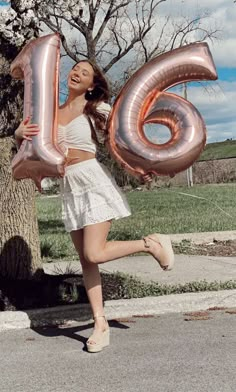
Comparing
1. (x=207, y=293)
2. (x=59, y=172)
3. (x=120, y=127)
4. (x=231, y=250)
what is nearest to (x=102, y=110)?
(x=120, y=127)

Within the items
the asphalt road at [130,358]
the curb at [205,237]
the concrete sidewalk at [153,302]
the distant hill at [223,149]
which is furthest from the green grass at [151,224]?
the distant hill at [223,149]

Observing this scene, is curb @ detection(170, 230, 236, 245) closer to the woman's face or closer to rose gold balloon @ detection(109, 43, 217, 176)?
rose gold balloon @ detection(109, 43, 217, 176)

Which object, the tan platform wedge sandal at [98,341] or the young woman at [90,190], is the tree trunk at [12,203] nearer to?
the young woman at [90,190]

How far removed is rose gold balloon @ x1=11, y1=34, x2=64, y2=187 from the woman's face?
0.40 feet

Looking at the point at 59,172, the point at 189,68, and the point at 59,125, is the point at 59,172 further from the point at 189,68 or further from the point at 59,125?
the point at 189,68

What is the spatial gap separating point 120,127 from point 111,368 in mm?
1575

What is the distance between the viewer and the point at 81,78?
464cm

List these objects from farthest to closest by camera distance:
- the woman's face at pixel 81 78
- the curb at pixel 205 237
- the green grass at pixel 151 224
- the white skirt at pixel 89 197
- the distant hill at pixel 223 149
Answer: the distant hill at pixel 223 149 → the curb at pixel 205 237 → the green grass at pixel 151 224 → the woman's face at pixel 81 78 → the white skirt at pixel 89 197

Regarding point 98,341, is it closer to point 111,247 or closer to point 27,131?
point 111,247

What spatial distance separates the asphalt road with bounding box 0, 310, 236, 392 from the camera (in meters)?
3.78

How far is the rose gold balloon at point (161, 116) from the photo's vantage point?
4500 mm

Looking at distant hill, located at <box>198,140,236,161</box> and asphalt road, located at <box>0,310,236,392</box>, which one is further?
distant hill, located at <box>198,140,236,161</box>

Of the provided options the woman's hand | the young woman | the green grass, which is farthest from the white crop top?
the green grass

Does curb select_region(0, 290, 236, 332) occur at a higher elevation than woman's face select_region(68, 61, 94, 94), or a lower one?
lower
